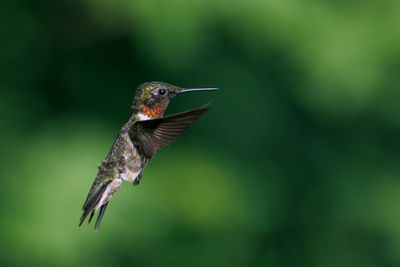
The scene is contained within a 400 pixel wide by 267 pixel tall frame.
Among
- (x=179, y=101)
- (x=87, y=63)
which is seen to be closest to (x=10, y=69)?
(x=87, y=63)

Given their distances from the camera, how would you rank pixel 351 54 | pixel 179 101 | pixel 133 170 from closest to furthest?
1. pixel 133 170
2. pixel 351 54
3. pixel 179 101

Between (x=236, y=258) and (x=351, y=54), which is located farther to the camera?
(x=236, y=258)

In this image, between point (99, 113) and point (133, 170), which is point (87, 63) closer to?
point (99, 113)

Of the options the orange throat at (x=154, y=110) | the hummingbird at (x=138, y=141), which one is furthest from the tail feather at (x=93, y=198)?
the orange throat at (x=154, y=110)

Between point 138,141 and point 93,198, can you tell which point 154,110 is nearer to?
point 138,141

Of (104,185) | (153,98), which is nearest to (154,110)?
(153,98)

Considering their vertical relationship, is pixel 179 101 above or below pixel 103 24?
below

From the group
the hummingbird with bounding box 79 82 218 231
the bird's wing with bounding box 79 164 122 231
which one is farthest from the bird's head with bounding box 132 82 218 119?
the bird's wing with bounding box 79 164 122 231
